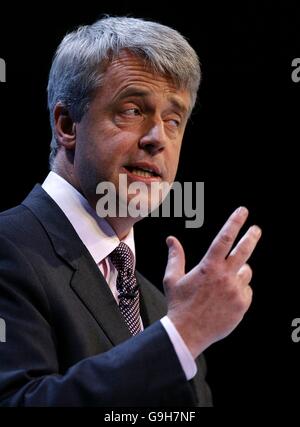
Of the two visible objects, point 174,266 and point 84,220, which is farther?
point 84,220

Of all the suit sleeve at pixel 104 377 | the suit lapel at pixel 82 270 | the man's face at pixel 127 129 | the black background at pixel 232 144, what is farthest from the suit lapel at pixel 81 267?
the black background at pixel 232 144

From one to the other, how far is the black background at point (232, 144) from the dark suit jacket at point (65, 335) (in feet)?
3.04

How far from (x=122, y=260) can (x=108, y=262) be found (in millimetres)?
46

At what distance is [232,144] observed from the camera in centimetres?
298

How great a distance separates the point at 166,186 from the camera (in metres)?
1.90

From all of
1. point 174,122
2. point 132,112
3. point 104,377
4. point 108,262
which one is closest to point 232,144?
point 174,122

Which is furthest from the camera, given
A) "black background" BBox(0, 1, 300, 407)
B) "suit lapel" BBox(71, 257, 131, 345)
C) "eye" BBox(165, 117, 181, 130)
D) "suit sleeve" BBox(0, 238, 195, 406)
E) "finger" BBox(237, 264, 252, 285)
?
"black background" BBox(0, 1, 300, 407)

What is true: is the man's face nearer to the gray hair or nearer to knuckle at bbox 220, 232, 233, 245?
the gray hair

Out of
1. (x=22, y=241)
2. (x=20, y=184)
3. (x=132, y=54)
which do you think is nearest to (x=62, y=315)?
(x=22, y=241)

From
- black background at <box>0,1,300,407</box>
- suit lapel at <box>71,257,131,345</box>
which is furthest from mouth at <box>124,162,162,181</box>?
black background at <box>0,1,300,407</box>

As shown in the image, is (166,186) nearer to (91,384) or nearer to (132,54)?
(132,54)

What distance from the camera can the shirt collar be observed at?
1805mm

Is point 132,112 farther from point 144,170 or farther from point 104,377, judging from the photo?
point 104,377

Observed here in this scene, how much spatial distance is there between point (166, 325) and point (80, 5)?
1.65 m
